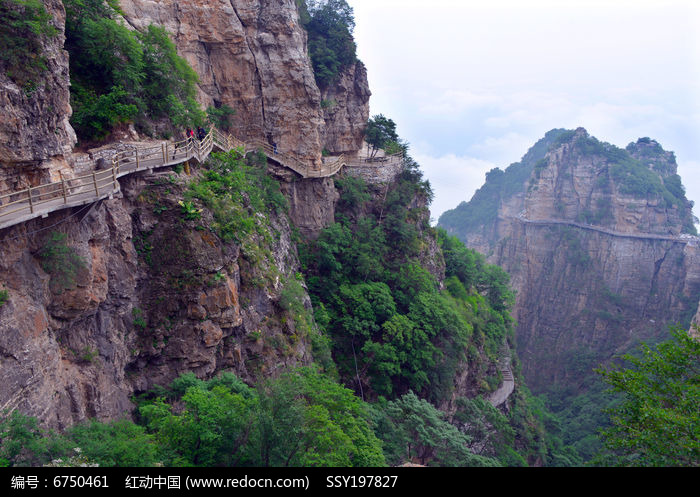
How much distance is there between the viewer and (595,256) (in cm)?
6594

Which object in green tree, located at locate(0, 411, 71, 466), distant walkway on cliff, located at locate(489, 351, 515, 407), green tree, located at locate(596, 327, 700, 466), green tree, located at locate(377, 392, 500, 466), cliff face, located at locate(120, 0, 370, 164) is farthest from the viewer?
distant walkway on cliff, located at locate(489, 351, 515, 407)

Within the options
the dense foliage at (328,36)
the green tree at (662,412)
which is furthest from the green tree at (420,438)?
the dense foliage at (328,36)

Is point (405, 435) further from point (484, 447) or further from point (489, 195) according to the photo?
point (489, 195)

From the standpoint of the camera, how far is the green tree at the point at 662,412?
30.3 feet

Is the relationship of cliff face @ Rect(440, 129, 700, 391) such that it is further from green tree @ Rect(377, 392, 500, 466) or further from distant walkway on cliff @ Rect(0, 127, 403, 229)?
distant walkway on cliff @ Rect(0, 127, 403, 229)

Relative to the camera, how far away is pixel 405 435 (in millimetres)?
17078

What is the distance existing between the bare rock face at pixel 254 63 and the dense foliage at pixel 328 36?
9.85 feet

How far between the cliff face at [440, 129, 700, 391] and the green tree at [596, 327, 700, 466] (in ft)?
174

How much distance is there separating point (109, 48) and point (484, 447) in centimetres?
2560

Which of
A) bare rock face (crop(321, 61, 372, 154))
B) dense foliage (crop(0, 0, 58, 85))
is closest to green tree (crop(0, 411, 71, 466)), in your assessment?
dense foliage (crop(0, 0, 58, 85))

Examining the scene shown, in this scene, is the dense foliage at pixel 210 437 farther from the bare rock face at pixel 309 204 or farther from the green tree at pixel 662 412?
the bare rock face at pixel 309 204

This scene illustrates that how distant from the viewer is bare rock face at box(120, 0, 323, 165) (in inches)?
874

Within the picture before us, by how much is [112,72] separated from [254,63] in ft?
35.0

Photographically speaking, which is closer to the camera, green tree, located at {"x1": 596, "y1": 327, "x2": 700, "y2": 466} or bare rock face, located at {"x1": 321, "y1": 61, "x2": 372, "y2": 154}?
green tree, located at {"x1": 596, "y1": 327, "x2": 700, "y2": 466}
